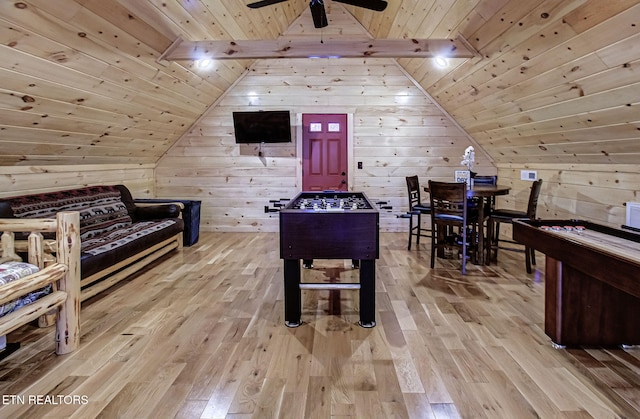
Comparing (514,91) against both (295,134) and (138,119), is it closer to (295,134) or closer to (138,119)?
(295,134)

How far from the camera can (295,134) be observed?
240 inches

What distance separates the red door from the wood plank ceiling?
1499 millimetres

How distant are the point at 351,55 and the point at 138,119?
2725 mm

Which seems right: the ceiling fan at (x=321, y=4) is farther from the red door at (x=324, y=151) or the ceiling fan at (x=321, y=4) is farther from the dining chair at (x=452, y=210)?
the red door at (x=324, y=151)

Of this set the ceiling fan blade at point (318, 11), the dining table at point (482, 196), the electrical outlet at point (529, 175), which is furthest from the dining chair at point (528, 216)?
the ceiling fan blade at point (318, 11)

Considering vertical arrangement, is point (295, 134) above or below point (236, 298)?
above

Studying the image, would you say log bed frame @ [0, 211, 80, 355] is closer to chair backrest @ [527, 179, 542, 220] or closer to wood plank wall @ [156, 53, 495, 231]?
wood plank wall @ [156, 53, 495, 231]

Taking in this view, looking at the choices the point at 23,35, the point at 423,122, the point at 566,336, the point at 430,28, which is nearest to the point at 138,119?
the point at 23,35

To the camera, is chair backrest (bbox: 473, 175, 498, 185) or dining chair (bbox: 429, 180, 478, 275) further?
chair backrest (bbox: 473, 175, 498, 185)

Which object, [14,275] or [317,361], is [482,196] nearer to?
[317,361]

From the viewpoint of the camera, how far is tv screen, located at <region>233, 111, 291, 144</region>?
5.88 meters

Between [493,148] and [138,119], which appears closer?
[138,119]

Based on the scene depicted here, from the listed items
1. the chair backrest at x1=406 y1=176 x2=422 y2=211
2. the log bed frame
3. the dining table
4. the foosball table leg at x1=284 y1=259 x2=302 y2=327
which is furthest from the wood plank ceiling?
the foosball table leg at x1=284 y1=259 x2=302 y2=327

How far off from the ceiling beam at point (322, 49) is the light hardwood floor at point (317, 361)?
242 centimetres
